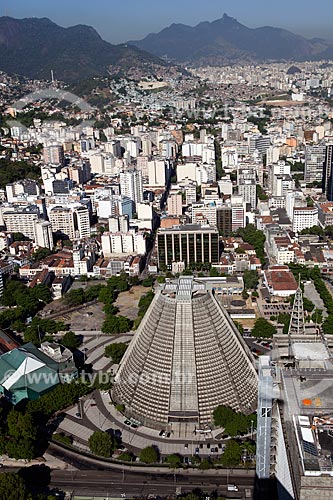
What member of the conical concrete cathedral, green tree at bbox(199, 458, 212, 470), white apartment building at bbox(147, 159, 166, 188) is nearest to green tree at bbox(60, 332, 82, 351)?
the conical concrete cathedral

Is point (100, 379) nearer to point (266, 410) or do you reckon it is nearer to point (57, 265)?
point (266, 410)

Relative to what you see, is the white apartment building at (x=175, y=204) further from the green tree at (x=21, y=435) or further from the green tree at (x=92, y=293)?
the green tree at (x=21, y=435)

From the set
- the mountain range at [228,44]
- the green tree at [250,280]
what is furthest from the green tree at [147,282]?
the mountain range at [228,44]

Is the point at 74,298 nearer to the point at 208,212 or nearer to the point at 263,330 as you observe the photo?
the point at 263,330

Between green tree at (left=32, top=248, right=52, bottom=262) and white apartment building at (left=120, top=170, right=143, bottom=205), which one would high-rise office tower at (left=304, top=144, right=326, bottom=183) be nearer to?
white apartment building at (left=120, top=170, right=143, bottom=205)

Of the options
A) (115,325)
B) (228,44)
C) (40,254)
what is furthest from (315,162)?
(228,44)

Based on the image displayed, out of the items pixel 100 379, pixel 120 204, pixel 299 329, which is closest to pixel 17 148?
pixel 120 204

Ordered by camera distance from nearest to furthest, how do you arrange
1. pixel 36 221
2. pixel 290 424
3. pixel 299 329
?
pixel 290 424
pixel 299 329
pixel 36 221

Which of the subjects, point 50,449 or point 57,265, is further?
point 57,265
